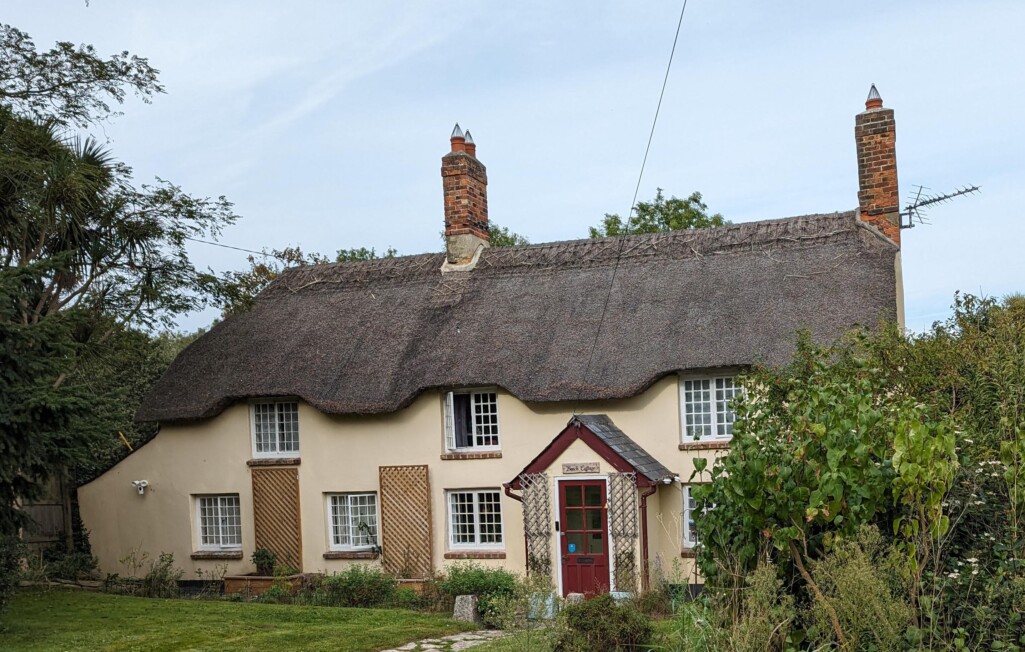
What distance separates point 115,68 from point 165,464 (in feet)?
25.1

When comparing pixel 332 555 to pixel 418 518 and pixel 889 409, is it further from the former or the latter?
pixel 889 409

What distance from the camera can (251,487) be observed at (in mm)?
19531

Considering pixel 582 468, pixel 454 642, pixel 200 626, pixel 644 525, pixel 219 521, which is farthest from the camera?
pixel 219 521

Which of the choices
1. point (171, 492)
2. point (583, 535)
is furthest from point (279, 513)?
point (583, 535)

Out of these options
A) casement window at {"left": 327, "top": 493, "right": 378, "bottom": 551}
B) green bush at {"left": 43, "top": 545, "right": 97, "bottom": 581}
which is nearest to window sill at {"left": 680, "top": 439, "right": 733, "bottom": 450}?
casement window at {"left": 327, "top": 493, "right": 378, "bottom": 551}

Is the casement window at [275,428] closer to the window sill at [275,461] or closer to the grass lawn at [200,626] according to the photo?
the window sill at [275,461]

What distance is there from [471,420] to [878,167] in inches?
334

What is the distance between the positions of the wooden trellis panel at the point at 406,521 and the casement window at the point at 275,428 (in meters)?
2.18

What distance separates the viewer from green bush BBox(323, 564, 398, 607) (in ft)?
54.6

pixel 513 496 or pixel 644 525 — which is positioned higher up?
pixel 513 496

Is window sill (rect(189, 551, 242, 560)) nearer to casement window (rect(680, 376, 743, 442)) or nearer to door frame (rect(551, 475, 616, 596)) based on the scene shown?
door frame (rect(551, 475, 616, 596))

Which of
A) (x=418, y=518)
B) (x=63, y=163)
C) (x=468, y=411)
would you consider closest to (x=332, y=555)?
(x=418, y=518)

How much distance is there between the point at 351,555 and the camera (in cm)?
1856

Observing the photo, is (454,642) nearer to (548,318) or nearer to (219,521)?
(548,318)
